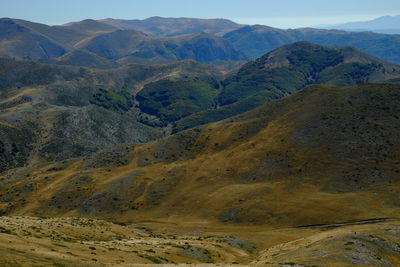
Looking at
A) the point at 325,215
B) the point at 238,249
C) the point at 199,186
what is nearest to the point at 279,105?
the point at 199,186

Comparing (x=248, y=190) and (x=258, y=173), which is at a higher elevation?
(x=258, y=173)

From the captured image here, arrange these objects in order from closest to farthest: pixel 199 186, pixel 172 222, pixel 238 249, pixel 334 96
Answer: pixel 238 249 < pixel 172 222 < pixel 199 186 < pixel 334 96

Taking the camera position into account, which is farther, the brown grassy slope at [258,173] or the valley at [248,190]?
the brown grassy slope at [258,173]

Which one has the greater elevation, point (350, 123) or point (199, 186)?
point (350, 123)

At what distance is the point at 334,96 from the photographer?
489 feet

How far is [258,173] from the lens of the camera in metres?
124

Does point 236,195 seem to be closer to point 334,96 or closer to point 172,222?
point 172,222

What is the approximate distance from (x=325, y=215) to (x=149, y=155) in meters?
74.0

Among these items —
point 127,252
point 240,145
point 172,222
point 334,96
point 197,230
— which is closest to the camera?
point 127,252

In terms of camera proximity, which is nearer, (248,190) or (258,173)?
(248,190)

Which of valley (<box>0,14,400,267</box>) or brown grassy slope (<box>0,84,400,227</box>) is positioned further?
brown grassy slope (<box>0,84,400,227</box>)

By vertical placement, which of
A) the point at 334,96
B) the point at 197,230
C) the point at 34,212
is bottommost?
the point at 34,212

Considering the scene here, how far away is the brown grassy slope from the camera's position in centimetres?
10694

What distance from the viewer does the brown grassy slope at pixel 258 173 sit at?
107 meters
